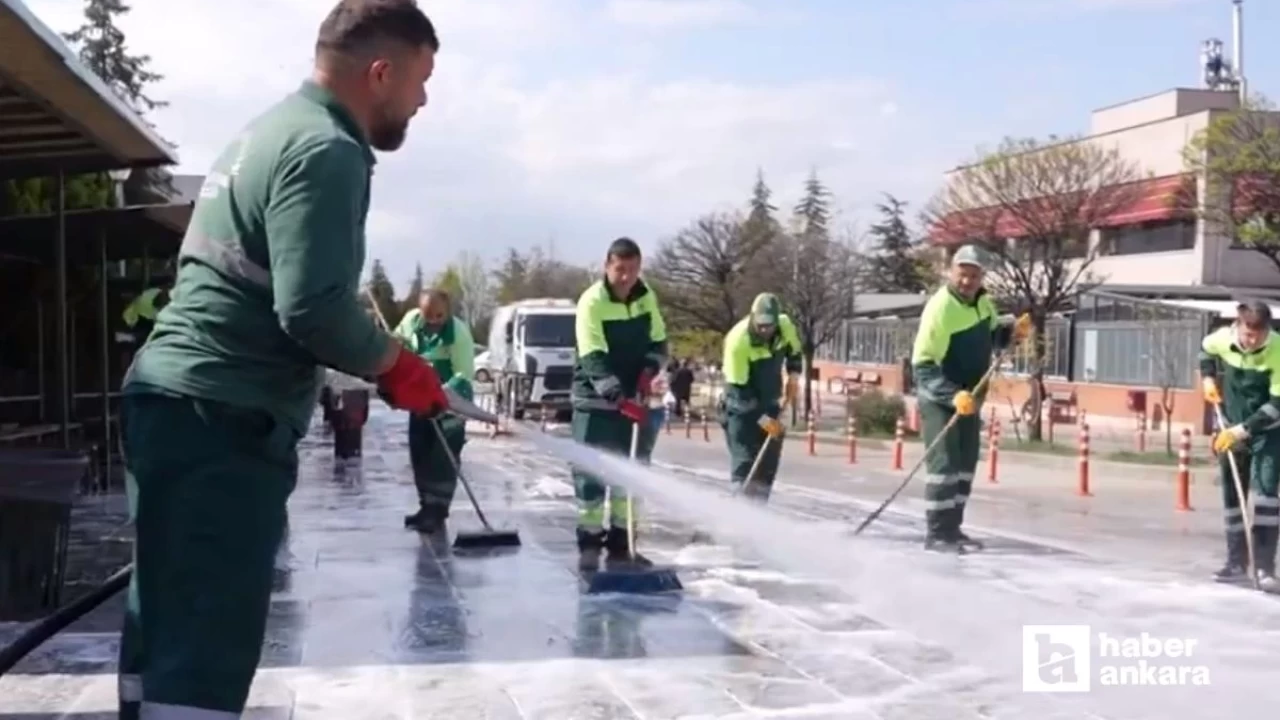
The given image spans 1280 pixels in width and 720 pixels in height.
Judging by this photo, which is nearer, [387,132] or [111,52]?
[387,132]

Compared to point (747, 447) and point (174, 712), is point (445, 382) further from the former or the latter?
point (174, 712)

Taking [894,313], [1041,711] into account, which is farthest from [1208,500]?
[894,313]

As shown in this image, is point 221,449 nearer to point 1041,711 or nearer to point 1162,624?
point 1041,711

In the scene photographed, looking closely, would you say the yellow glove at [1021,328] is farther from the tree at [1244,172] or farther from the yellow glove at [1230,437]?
the tree at [1244,172]

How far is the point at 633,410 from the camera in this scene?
9398mm

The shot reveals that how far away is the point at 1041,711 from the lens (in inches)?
241

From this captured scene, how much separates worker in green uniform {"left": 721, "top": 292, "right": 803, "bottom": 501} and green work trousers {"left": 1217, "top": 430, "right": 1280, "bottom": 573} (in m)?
3.04

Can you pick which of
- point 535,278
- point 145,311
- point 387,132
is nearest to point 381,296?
point 145,311

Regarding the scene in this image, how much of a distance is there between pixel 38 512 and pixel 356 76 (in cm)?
A: 454

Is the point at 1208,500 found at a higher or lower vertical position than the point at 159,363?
lower

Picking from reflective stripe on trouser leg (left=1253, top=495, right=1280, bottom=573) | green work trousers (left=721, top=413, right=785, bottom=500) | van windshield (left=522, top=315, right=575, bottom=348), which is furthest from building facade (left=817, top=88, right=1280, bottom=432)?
reflective stripe on trouser leg (left=1253, top=495, right=1280, bottom=573)

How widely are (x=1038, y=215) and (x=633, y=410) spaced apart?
22875mm

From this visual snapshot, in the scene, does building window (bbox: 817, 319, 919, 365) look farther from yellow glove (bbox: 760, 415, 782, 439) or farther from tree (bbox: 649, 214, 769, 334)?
yellow glove (bbox: 760, 415, 782, 439)

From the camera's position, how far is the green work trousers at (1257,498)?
9938 mm
